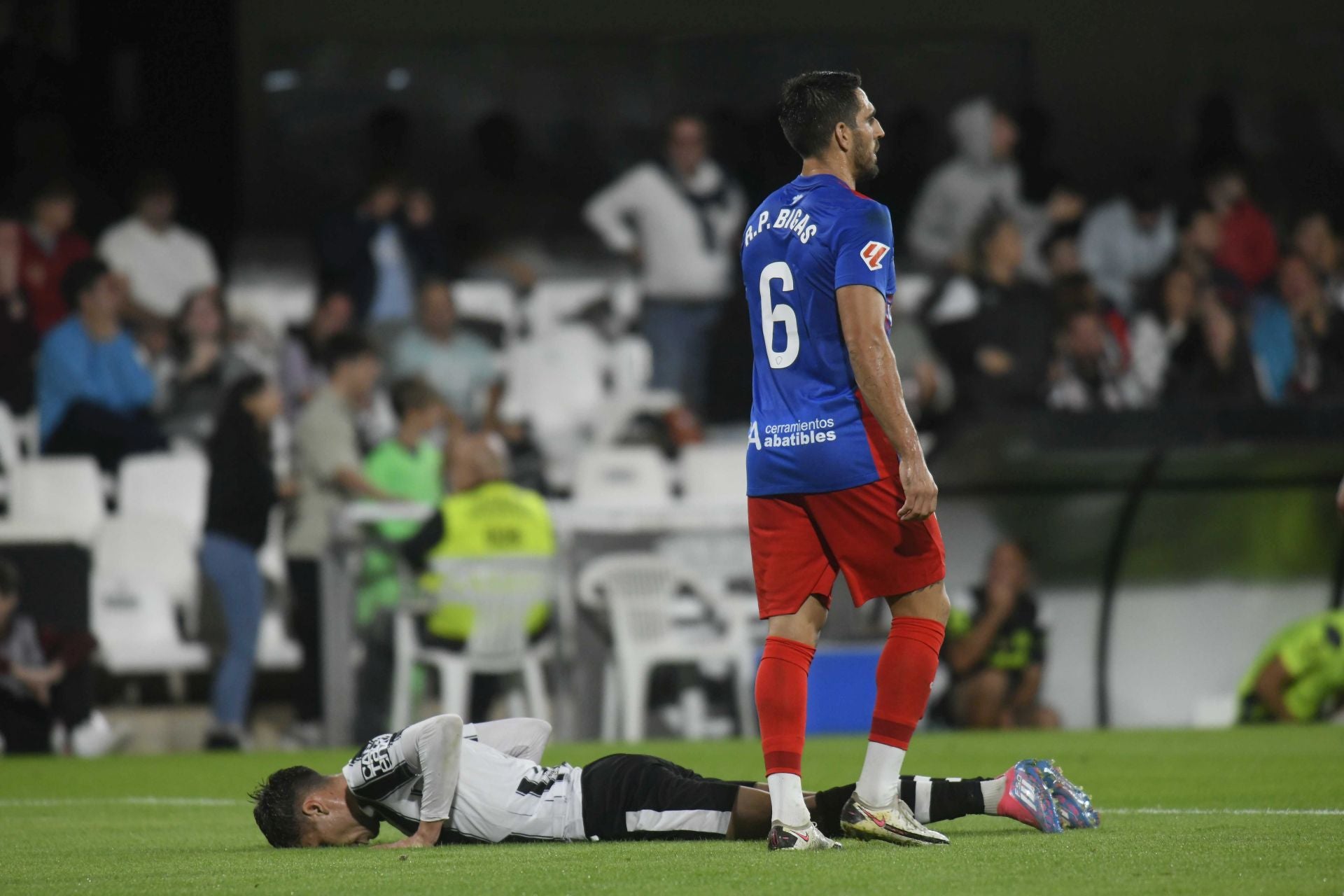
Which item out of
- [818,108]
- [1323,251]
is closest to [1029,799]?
[818,108]

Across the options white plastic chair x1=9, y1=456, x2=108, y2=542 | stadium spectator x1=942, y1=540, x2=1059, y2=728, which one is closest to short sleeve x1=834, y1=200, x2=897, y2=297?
stadium spectator x1=942, y1=540, x2=1059, y2=728

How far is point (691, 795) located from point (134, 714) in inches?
296

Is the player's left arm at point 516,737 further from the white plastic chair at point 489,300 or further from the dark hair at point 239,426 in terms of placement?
the white plastic chair at point 489,300

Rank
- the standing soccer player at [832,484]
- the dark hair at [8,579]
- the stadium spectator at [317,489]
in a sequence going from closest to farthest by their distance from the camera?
the standing soccer player at [832,484] < the dark hair at [8,579] < the stadium spectator at [317,489]

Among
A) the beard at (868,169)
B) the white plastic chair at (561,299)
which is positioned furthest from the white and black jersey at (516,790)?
the white plastic chair at (561,299)

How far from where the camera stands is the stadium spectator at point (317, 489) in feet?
40.0

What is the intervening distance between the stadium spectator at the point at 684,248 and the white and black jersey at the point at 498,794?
8.19 metres

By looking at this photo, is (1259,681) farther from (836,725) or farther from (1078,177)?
(1078,177)

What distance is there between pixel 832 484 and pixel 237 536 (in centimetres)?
715

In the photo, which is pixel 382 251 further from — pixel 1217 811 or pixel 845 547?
pixel 845 547

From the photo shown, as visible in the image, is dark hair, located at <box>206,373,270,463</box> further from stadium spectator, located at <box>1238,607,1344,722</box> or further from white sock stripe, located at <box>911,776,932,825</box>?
white sock stripe, located at <box>911,776,932,825</box>

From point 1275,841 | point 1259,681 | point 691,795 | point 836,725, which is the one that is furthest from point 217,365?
point 1275,841

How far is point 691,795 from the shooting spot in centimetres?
581

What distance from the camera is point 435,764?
18.7 ft
